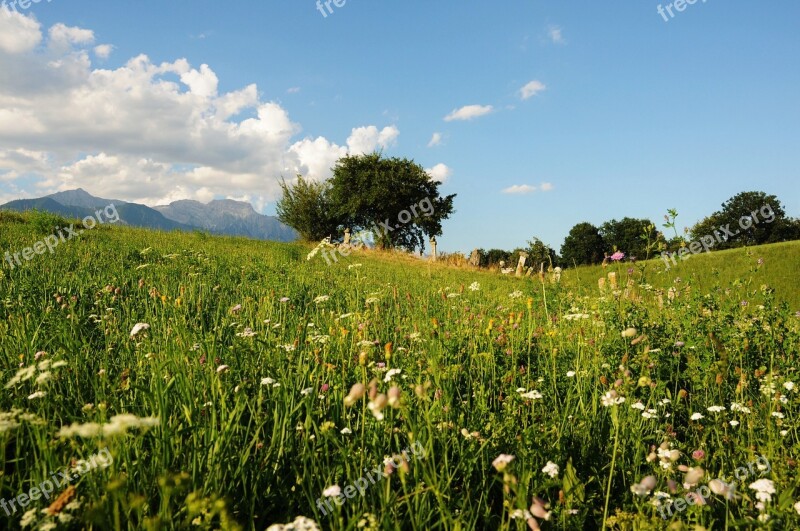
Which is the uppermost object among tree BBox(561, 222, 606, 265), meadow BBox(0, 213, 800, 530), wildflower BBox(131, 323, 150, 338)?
tree BBox(561, 222, 606, 265)

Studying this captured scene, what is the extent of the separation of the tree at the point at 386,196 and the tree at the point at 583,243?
44825 mm

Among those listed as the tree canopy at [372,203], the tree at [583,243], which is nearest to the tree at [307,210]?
the tree canopy at [372,203]

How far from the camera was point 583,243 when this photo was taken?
276 ft

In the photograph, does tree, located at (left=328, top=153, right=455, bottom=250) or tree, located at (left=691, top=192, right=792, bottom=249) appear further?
tree, located at (left=691, top=192, right=792, bottom=249)

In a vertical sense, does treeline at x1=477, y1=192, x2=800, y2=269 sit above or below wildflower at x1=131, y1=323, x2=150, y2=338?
above

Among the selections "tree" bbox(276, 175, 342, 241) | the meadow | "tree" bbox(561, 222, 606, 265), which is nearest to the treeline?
"tree" bbox(561, 222, 606, 265)

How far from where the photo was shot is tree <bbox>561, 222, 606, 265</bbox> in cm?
8362

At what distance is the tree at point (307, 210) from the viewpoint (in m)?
46.9

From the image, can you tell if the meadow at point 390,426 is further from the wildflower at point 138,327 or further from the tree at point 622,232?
the tree at point 622,232

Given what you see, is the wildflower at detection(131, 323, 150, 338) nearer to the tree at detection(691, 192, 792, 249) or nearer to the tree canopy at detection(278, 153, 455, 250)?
the tree canopy at detection(278, 153, 455, 250)

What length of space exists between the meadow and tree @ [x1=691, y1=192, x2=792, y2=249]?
68.5 metres

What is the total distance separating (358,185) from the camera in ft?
142

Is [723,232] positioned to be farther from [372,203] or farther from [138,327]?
[138,327]

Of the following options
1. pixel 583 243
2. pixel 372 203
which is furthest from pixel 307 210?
pixel 583 243
